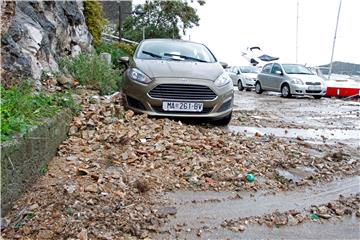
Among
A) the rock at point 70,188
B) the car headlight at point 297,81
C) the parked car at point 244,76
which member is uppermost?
the rock at point 70,188

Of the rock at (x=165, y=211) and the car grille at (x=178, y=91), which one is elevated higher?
the car grille at (x=178, y=91)

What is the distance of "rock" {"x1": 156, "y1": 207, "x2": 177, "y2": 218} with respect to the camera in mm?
2950

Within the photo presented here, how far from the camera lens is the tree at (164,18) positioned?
2798cm

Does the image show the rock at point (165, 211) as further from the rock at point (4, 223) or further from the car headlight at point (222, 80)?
the car headlight at point (222, 80)

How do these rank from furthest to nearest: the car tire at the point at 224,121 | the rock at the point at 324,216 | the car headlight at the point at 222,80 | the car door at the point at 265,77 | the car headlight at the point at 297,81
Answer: the car door at the point at 265,77, the car headlight at the point at 297,81, the car tire at the point at 224,121, the car headlight at the point at 222,80, the rock at the point at 324,216

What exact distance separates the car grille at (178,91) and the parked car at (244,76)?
17.1 m

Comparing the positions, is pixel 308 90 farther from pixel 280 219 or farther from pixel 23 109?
pixel 23 109

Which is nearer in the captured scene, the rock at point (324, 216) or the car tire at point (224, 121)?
the rock at point (324, 216)

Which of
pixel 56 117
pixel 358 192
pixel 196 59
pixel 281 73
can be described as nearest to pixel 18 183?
pixel 56 117

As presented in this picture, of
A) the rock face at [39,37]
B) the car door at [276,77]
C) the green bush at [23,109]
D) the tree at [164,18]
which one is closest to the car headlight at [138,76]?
the rock face at [39,37]

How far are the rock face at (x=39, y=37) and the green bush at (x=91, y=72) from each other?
28 centimetres

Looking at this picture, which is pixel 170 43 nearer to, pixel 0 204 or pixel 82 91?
pixel 82 91

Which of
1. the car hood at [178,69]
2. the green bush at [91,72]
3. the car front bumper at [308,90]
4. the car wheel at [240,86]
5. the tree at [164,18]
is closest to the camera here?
the car hood at [178,69]

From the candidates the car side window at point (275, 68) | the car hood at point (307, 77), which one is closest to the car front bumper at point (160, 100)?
the car hood at point (307, 77)
